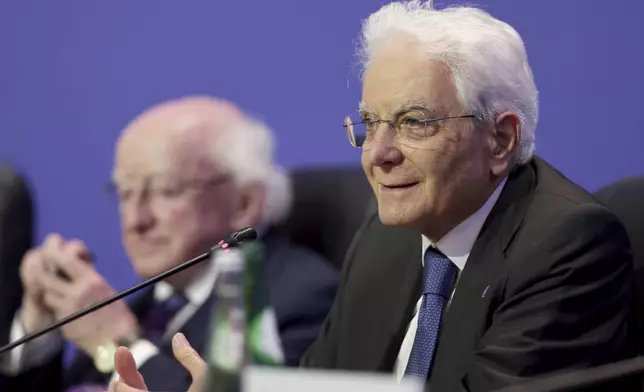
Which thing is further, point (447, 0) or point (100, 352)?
point (100, 352)

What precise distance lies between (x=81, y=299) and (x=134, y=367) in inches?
42.8

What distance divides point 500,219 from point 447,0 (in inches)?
20.3

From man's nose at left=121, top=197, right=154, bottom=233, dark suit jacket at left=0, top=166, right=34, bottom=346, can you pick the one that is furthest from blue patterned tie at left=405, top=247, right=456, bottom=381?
dark suit jacket at left=0, top=166, right=34, bottom=346

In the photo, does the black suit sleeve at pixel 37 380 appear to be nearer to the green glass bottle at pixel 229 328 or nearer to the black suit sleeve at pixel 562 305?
the black suit sleeve at pixel 562 305

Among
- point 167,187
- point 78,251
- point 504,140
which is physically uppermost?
point 504,140

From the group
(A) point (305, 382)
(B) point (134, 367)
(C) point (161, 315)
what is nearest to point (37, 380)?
(C) point (161, 315)

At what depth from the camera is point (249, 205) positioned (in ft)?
9.50

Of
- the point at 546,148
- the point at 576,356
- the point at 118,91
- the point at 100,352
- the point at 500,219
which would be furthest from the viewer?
the point at 118,91

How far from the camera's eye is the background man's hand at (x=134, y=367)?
64.2 inches

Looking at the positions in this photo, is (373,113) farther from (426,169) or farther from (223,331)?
(223,331)

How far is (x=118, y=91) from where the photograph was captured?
3.25 meters

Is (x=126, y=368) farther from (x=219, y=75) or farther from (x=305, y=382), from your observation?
(x=219, y=75)

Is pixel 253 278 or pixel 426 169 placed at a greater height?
pixel 253 278

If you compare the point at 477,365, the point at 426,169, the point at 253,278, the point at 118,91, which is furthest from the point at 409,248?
the point at 118,91
